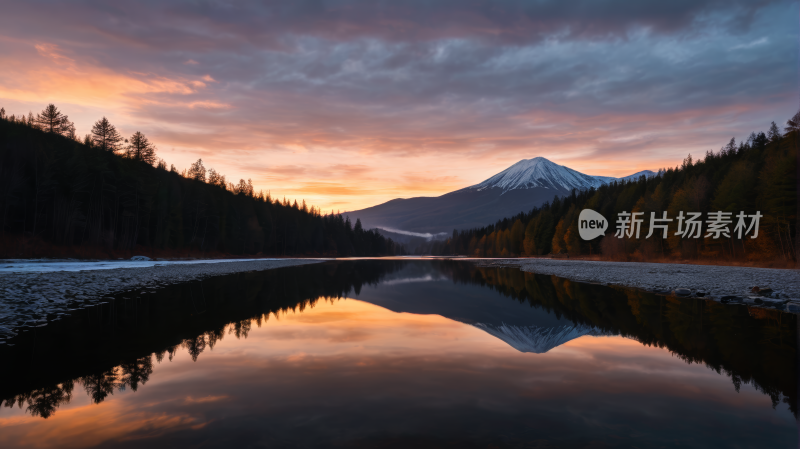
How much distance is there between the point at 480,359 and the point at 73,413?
8106mm

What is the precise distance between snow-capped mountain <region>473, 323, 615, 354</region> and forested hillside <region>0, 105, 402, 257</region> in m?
56.3

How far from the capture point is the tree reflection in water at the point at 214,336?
25.5 feet

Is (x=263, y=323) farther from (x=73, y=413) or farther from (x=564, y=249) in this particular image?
(x=564, y=249)

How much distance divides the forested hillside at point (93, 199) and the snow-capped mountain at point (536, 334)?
56.3 m

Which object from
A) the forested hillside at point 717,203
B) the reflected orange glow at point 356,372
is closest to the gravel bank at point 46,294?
the reflected orange glow at point 356,372

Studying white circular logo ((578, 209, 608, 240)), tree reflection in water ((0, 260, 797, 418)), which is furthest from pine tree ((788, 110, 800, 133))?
tree reflection in water ((0, 260, 797, 418))

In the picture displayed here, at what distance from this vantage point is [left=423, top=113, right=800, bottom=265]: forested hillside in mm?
49219

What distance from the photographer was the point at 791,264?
4356 centimetres

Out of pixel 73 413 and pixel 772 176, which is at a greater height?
pixel 772 176

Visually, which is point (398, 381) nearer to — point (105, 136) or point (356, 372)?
point (356, 372)

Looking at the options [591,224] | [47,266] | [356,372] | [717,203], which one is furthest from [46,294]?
[591,224]

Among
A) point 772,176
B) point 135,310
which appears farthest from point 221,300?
point 772,176

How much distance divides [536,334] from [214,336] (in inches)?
403

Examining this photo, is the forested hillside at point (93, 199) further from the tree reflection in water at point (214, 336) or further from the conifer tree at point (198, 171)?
the tree reflection in water at point (214, 336)
